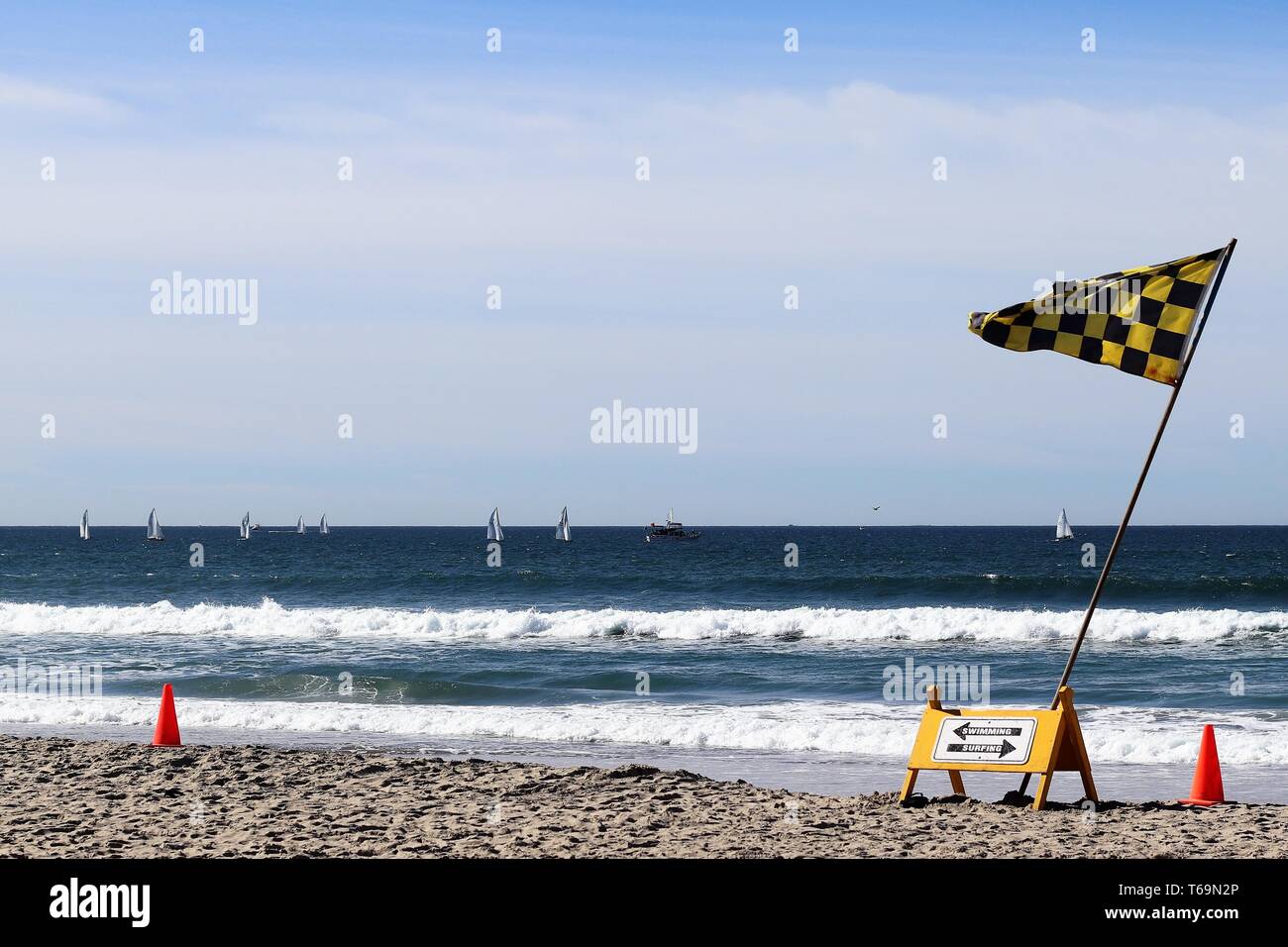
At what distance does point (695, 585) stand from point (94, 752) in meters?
36.9

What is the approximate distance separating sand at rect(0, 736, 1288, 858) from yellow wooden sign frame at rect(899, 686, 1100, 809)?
35 centimetres

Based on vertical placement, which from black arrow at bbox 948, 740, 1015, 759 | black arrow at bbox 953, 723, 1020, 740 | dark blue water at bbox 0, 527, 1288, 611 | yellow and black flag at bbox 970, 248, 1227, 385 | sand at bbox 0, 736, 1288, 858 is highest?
yellow and black flag at bbox 970, 248, 1227, 385

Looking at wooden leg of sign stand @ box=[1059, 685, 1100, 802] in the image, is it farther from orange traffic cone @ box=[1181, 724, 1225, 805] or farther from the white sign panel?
orange traffic cone @ box=[1181, 724, 1225, 805]

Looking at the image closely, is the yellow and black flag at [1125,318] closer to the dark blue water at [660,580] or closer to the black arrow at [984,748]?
the black arrow at [984,748]

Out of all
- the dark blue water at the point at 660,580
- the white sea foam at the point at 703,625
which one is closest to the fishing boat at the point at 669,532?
the dark blue water at the point at 660,580

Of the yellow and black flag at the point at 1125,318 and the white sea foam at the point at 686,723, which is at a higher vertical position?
the yellow and black flag at the point at 1125,318

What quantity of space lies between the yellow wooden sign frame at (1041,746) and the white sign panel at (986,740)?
26 mm

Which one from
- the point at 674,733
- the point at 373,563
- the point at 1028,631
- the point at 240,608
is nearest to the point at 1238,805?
the point at 674,733

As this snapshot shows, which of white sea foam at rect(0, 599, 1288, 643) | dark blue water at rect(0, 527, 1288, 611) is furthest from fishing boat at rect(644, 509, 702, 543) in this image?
white sea foam at rect(0, 599, 1288, 643)

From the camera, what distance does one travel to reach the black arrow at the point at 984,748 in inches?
347

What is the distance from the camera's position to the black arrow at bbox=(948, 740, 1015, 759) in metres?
8.82

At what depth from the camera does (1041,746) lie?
28.7ft
